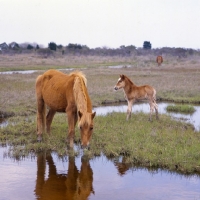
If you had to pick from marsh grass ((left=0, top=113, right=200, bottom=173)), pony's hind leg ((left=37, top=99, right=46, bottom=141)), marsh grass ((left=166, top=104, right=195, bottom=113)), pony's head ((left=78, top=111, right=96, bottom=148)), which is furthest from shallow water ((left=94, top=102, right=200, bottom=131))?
pony's head ((left=78, top=111, right=96, bottom=148))

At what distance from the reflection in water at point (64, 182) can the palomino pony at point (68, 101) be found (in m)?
0.65

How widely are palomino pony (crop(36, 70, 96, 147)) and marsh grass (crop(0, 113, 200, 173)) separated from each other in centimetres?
55

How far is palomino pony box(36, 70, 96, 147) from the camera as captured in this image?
27.7 ft

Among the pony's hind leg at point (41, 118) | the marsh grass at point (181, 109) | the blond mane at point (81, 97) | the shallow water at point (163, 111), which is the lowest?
the shallow water at point (163, 111)

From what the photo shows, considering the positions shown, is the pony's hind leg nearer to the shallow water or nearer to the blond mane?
the blond mane

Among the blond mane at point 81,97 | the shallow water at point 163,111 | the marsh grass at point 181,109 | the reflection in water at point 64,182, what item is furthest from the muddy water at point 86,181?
the marsh grass at point 181,109

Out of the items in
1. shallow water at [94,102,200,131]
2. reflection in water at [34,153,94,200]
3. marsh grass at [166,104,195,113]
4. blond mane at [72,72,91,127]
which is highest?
blond mane at [72,72,91,127]

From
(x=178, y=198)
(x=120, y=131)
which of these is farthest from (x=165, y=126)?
(x=178, y=198)

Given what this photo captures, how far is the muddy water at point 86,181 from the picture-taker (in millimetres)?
6930

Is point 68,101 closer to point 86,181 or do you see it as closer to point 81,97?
point 81,97

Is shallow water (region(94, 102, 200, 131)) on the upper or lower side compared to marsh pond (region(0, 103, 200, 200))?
upper

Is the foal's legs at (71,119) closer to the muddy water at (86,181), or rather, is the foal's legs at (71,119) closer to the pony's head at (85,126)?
the muddy water at (86,181)

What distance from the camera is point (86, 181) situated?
25.2 ft

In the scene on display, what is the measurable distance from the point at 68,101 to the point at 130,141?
199 centimetres
